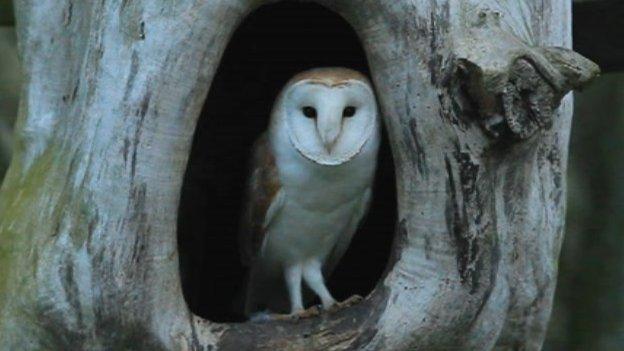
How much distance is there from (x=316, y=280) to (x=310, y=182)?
302 millimetres

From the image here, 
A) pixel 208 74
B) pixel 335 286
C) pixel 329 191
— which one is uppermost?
pixel 208 74

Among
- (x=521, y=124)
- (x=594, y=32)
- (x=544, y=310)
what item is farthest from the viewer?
(x=594, y=32)

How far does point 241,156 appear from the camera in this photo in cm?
378

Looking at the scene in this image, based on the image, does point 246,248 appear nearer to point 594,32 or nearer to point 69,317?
point 69,317

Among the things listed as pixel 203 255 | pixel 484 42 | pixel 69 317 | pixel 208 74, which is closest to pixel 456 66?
pixel 484 42

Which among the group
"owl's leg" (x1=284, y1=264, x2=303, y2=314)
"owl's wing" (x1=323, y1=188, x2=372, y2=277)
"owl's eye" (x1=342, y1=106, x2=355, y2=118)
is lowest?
"owl's leg" (x1=284, y1=264, x2=303, y2=314)

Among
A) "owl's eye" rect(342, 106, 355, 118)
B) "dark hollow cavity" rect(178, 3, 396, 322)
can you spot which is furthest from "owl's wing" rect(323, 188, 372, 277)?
"owl's eye" rect(342, 106, 355, 118)

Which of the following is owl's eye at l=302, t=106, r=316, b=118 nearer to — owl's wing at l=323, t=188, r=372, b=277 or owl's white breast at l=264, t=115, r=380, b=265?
owl's white breast at l=264, t=115, r=380, b=265

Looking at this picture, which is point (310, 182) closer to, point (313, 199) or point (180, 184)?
point (313, 199)

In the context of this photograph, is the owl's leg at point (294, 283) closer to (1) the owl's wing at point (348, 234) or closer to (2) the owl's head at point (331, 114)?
(1) the owl's wing at point (348, 234)

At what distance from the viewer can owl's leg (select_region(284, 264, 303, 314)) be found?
361 centimetres

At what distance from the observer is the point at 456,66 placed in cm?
291

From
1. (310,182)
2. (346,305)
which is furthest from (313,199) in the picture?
(346,305)

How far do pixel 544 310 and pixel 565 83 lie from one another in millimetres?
564
